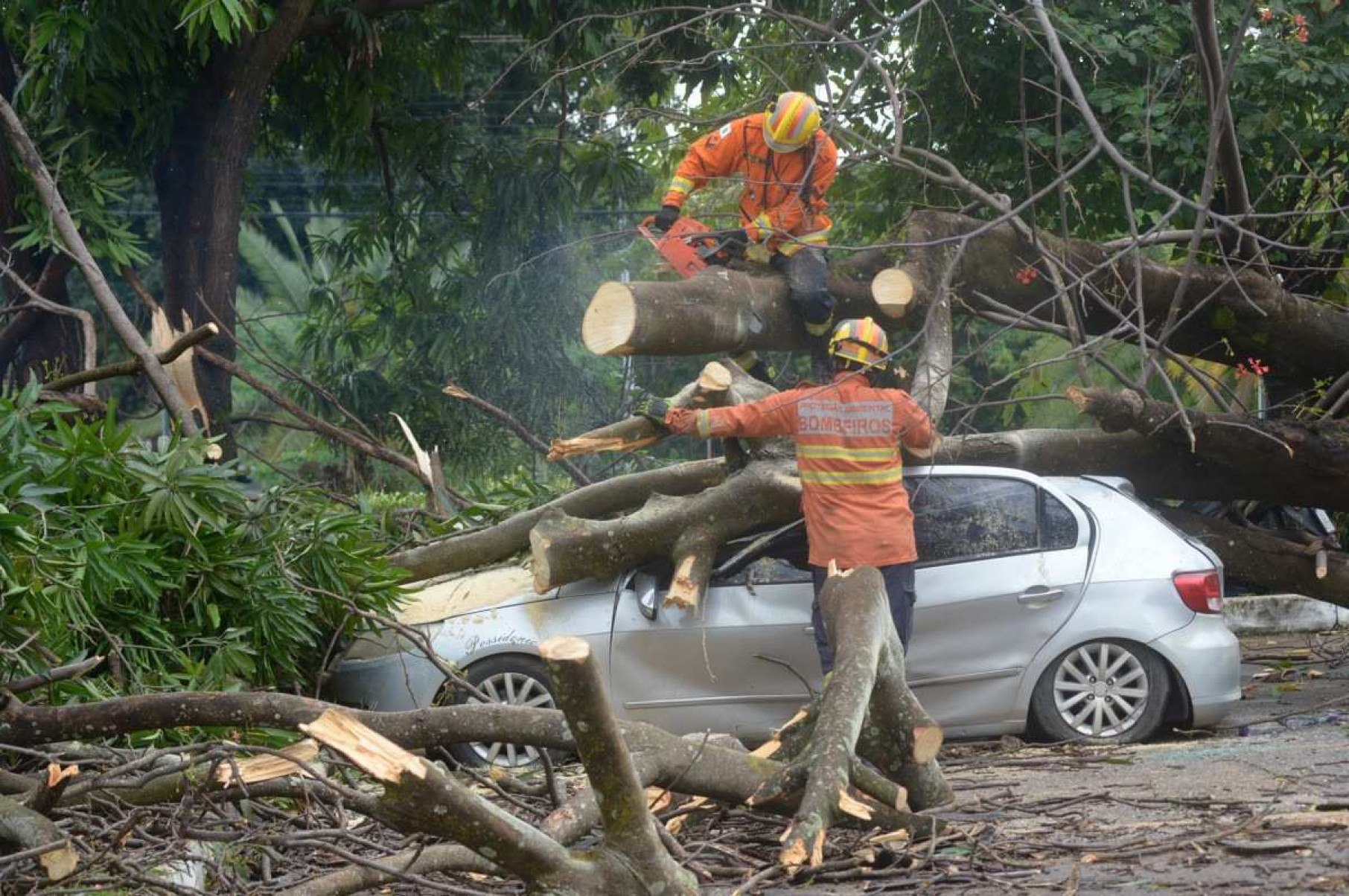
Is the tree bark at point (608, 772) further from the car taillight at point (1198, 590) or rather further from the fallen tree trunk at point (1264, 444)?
the fallen tree trunk at point (1264, 444)

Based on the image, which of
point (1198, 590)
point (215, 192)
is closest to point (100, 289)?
point (215, 192)

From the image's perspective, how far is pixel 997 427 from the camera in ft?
61.0

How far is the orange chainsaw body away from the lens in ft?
29.0

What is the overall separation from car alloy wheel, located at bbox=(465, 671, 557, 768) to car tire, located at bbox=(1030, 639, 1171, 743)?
241 centimetres

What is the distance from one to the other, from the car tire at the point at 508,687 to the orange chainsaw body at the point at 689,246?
2.44m

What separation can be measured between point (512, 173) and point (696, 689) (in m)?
7.59

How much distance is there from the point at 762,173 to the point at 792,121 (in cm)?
45

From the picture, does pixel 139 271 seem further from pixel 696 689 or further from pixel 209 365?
pixel 696 689

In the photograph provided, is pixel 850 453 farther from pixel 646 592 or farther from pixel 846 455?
pixel 646 592

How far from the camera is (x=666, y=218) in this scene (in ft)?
28.5

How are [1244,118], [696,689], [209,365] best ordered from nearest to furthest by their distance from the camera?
1. [696,689]
2. [1244,118]
3. [209,365]

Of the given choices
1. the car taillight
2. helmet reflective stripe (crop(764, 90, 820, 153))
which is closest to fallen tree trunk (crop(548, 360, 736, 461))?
helmet reflective stripe (crop(764, 90, 820, 153))

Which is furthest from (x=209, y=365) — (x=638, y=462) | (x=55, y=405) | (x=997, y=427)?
(x=997, y=427)

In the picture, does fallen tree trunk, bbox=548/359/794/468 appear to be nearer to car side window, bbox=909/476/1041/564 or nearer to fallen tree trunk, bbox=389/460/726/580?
fallen tree trunk, bbox=389/460/726/580
